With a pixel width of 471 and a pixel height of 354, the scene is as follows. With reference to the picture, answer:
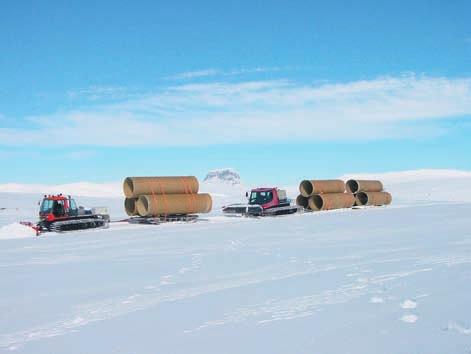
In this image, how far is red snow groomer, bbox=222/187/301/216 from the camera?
2802cm

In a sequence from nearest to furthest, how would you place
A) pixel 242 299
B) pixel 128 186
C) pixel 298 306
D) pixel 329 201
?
pixel 298 306 < pixel 242 299 < pixel 128 186 < pixel 329 201

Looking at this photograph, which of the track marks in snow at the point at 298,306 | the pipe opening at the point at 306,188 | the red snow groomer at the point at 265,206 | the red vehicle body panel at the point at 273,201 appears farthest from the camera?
the pipe opening at the point at 306,188

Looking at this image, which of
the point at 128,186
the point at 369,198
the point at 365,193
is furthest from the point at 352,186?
the point at 128,186

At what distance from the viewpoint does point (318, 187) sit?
33500 millimetres

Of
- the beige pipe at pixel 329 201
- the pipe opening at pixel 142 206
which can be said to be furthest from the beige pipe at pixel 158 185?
the beige pipe at pixel 329 201

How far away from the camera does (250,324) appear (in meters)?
6.02

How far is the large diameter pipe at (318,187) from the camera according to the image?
1318 inches

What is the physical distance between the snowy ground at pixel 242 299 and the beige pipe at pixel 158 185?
421 inches

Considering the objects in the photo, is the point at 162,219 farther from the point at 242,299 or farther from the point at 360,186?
the point at 242,299

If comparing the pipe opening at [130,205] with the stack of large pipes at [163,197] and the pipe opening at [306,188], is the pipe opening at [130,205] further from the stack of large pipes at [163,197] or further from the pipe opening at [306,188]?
the pipe opening at [306,188]

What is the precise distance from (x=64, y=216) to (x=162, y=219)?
488 cm

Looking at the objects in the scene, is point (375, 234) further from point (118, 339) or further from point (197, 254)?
point (118, 339)

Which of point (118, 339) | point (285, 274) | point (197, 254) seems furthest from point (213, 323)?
point (197, 254)

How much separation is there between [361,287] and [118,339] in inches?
148
